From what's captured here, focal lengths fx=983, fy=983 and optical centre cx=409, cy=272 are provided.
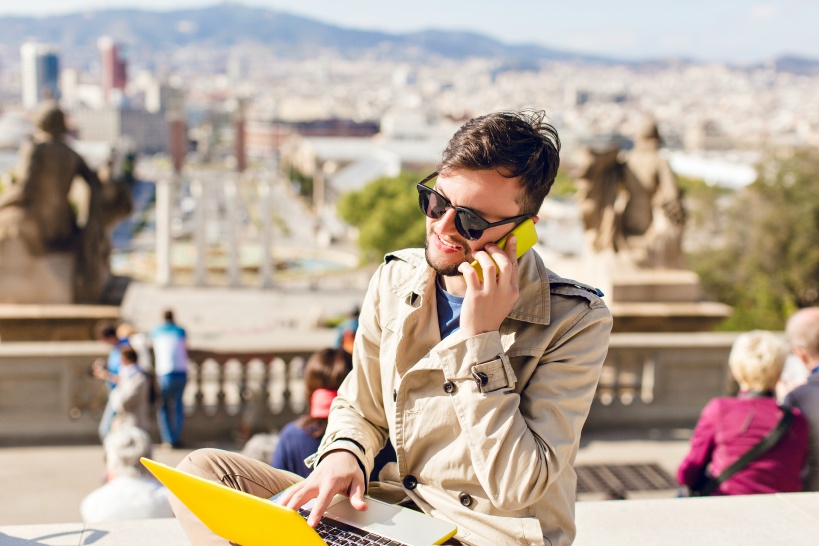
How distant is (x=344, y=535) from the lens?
8.21 ft

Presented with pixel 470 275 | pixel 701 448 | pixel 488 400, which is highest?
pixel 470 275

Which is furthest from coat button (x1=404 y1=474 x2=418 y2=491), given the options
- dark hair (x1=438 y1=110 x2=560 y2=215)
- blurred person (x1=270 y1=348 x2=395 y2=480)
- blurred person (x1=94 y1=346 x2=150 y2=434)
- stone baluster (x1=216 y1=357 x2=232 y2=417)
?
stone baluster (x1=216 y1=357 x2=232 y2=417)

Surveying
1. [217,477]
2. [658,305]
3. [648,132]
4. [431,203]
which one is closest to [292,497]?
[217,477]

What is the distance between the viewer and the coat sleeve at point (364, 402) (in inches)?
108

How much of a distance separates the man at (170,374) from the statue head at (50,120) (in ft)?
5.83

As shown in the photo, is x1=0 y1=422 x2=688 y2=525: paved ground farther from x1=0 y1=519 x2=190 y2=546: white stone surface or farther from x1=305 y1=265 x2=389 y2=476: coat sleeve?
x1=305 y1=265 x2=389 y2=476: coat sleeve

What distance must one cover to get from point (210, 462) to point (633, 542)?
1.48 meters

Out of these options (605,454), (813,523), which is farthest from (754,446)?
(605,454)

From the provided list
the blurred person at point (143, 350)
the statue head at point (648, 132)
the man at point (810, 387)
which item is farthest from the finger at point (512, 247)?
the statue head at point (648, 132)

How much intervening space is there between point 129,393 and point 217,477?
13.3 feet

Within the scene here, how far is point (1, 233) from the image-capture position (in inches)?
290

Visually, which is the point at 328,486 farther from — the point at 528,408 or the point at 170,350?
the point at 170,350

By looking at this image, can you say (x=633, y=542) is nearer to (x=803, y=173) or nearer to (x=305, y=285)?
(x=803, y=173)

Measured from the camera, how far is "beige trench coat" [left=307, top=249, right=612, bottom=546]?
236 cm
